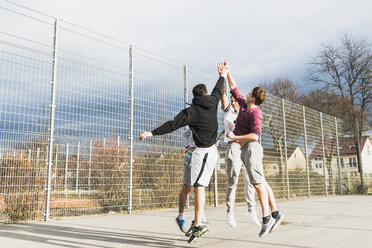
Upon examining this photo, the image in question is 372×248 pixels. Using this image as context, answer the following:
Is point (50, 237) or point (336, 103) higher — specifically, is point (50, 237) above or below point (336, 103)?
A: below

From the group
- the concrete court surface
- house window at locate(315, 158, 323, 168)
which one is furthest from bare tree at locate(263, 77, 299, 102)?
the concrete court surface

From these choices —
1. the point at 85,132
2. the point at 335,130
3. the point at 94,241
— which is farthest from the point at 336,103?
the point at 94,241

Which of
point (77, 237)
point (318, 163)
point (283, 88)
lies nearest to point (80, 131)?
point (77, 237)

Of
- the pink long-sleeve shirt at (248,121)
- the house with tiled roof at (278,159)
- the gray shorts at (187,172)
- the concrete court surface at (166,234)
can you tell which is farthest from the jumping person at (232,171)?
the house with tiled roof at (278,159)

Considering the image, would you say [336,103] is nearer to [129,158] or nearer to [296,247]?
[129,158]

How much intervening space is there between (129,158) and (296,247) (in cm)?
483

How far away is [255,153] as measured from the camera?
4.14 m

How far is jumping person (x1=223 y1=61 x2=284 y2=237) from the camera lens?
402cm

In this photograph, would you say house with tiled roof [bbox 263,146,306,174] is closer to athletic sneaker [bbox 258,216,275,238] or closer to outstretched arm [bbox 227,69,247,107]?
outstretched arm [bbox 227,69,247,107]

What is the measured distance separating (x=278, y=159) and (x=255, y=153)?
9014mm

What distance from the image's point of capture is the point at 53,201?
6398 millimetres

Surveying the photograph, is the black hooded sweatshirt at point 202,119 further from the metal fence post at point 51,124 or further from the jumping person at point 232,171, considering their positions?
the metal fence post at point 51,124

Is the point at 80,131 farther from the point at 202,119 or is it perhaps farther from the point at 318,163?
the point at 318,163

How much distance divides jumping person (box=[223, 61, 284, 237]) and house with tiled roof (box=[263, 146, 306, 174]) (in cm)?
786
